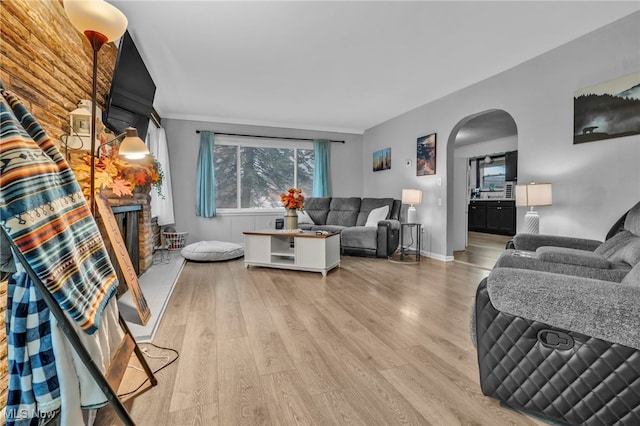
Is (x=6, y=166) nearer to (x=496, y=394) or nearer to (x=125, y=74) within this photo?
(x=496, y=394)

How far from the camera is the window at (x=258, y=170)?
20.2ft

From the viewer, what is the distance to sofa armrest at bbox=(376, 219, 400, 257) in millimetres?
4812

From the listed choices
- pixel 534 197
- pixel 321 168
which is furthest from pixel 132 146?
pixel 321 168

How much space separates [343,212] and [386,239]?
4.55 feet

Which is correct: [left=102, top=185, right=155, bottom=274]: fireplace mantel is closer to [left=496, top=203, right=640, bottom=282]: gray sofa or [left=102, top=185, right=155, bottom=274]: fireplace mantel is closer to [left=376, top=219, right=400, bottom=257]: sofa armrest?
[left=376, top=219, right=400, bottom=257]: sofa armrest

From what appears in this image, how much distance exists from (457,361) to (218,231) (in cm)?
508

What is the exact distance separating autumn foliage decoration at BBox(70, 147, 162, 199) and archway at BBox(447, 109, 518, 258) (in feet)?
13.2

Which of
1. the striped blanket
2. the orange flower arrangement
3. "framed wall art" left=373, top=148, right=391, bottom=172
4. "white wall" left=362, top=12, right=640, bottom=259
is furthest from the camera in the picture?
"framed wall art" left=373, top=148, right=391, bottom=172

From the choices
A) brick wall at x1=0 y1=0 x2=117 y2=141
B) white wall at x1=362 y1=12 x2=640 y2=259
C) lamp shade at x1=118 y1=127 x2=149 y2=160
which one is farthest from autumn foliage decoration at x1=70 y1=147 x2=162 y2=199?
white wall at x1=362 y1=12 x2=640 y2=259

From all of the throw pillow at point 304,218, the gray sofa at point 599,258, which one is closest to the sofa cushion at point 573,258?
the gray sofa at point 599,258

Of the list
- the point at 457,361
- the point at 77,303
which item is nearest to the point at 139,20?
the point at 77,303

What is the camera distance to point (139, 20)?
2590 millimetres

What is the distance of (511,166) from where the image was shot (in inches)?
302

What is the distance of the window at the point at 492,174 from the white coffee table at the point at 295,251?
21.4 feet
